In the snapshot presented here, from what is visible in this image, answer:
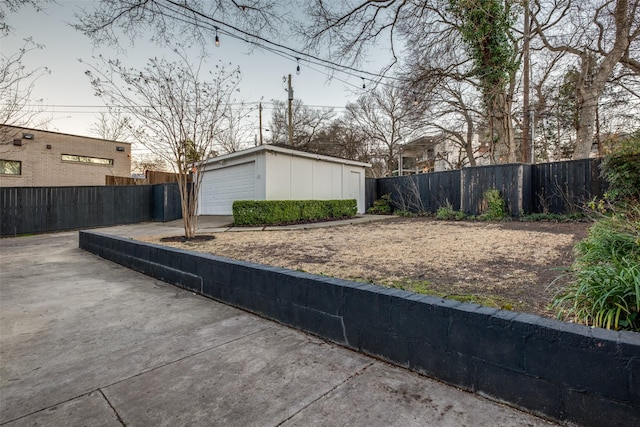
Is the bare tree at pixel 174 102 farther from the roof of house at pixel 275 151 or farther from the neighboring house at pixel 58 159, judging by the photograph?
the neighboring house at pixel 58 159

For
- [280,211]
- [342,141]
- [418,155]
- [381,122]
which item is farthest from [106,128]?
[418,155]

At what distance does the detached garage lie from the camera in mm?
9727

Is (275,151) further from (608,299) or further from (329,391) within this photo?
(608,299)

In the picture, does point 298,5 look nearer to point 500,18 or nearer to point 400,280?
point 400,280

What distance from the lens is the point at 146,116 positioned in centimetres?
545

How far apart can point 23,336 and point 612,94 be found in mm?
16373

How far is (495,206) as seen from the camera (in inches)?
344

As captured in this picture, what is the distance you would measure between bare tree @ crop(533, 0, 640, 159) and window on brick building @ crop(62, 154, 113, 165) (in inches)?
774

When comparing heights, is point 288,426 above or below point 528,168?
below

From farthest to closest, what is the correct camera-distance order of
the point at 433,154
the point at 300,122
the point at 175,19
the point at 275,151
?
the point at 433,154, the point at 300,122, the point at 275,151, the point at 175,19

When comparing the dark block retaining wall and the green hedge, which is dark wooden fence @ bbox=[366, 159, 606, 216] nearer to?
the green hedge

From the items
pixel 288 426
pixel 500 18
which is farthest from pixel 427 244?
pixel 500 18

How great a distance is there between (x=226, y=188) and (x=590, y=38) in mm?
12627

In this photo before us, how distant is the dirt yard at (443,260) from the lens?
8.11 ft
